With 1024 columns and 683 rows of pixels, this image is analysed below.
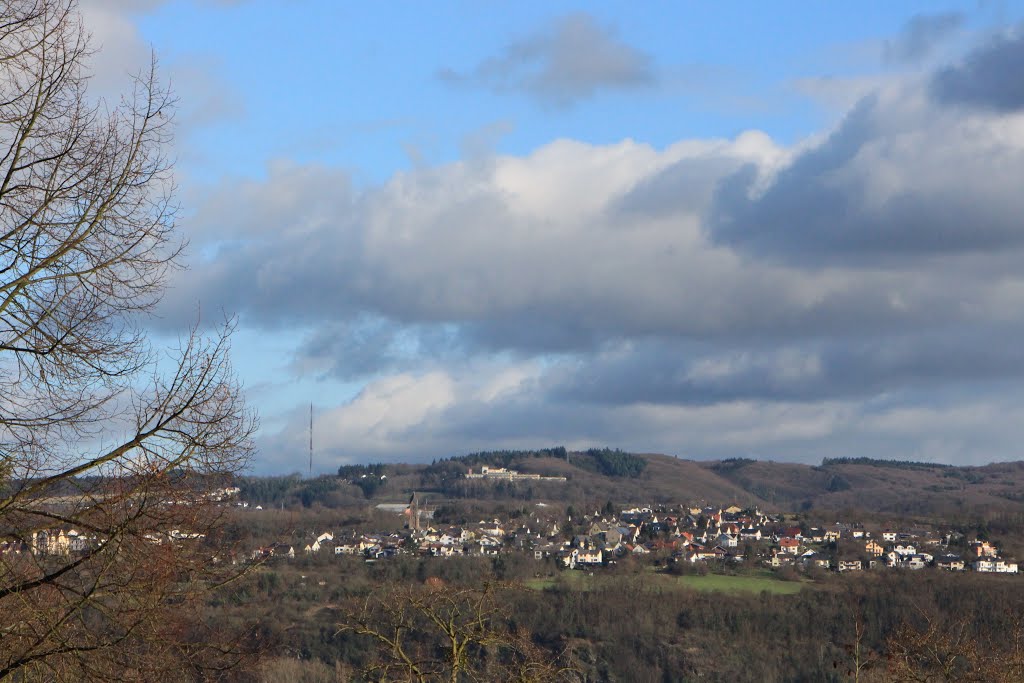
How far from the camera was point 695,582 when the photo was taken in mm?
80750

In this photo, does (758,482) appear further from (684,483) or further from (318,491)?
(318,491)

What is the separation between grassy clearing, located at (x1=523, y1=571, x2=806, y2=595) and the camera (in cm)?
7600

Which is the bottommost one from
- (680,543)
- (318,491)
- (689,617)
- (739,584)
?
(689,617)

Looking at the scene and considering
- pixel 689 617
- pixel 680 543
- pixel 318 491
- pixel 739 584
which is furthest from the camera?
pixel 318 491

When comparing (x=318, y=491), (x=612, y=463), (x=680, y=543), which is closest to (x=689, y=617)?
(x=680, y=543)

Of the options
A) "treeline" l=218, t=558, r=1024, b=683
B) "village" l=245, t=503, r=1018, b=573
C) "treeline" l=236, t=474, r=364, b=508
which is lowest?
"treeline" l=218, t=558, r=1024, b=683

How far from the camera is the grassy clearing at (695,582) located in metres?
76.0

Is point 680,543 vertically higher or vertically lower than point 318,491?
lower

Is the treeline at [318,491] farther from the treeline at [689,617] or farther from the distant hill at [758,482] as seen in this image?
the treeline at [689,617]

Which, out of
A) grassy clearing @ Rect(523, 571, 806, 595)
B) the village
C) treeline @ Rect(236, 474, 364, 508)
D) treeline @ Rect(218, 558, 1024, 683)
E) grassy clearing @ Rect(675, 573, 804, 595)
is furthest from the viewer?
treeline @ Rect(236, 474, 364, 508)

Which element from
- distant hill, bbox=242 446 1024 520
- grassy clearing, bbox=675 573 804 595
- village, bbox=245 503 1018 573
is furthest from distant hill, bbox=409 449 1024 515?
grassy clearing, bbox=675 573 804 595

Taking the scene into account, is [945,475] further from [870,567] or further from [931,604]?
[931,604]

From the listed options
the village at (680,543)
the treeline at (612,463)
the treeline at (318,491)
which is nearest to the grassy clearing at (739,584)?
the village at (680,543)

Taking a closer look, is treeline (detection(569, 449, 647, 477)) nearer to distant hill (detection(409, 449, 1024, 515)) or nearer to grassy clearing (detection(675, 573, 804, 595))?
distant hill (detection(409, 449, 1024, 515))
